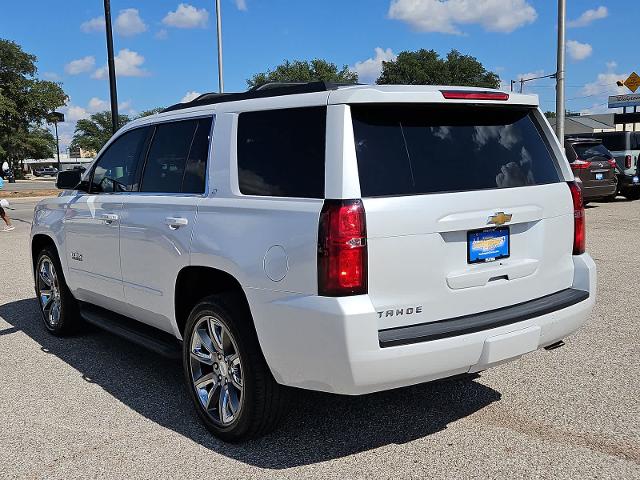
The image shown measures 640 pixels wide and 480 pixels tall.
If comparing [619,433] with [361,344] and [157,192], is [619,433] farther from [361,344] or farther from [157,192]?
[157,192]

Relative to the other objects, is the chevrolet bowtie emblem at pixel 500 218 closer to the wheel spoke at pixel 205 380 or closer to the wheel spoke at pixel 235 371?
the wheel spoke at pixel 235 371

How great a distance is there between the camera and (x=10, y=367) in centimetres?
520

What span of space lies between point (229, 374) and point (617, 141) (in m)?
17.9

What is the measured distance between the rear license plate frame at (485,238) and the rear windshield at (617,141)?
16886mm

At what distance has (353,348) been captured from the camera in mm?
3025

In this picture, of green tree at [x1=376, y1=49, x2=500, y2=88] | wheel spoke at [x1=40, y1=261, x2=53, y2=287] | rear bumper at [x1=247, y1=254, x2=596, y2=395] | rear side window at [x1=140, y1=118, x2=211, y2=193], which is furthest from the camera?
green tree at [x1=376, y1=49, x2=500, y2=88]

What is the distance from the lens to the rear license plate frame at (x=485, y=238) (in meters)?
3.37

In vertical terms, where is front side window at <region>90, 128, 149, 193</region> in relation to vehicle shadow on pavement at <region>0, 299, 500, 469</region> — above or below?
above

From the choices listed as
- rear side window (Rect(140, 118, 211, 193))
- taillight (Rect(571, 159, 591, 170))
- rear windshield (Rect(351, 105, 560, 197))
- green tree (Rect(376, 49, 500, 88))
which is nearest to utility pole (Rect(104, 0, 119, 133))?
taillight (Rect(571, 159, 591, 170))

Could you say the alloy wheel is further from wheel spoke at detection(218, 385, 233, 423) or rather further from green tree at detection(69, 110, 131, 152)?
green tree at detection(69, 110, 131, 152)

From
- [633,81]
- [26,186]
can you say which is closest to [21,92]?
[26,186]

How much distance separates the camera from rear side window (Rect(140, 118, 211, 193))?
4102 mm

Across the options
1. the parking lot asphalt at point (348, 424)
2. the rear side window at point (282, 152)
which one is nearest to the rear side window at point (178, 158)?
the rear side window at point (282, 152)

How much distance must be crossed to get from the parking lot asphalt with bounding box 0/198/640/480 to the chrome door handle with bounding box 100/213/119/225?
1137mm
